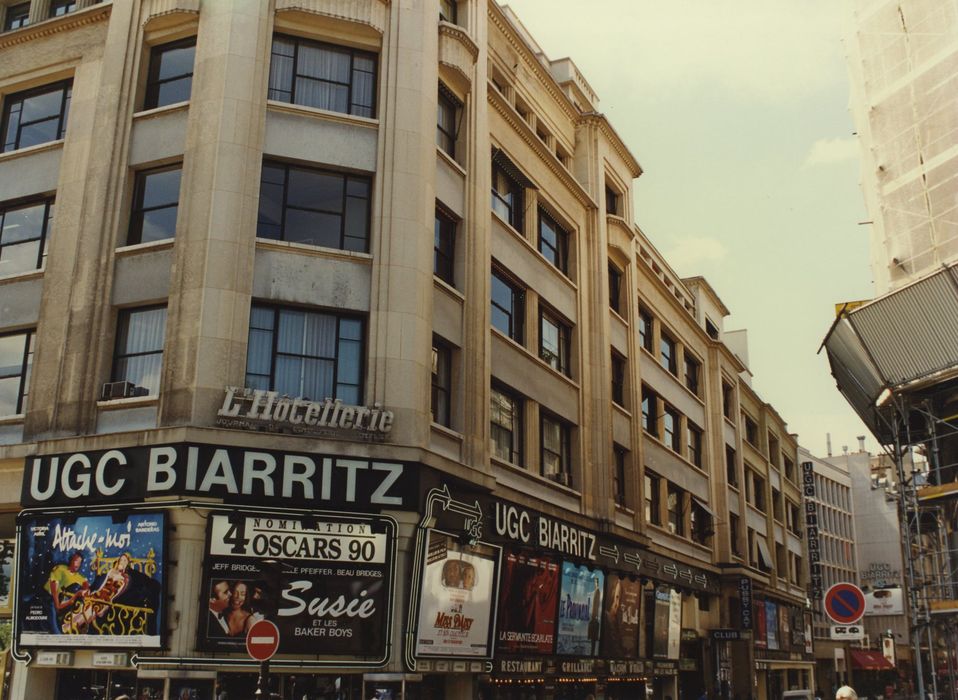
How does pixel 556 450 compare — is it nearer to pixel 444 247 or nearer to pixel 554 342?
pixel 554 342

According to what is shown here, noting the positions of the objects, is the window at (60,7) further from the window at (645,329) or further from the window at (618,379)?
the window at (645,329)

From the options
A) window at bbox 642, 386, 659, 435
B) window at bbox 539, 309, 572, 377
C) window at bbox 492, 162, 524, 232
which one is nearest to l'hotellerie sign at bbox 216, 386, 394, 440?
window at bbox 492, 162, 524, 232

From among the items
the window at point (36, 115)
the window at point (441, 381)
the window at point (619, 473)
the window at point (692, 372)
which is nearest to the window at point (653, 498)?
the window at point (619, 473)

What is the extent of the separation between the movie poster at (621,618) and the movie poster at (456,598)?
8847mm

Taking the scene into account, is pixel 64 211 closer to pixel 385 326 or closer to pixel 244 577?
pixel 385 326

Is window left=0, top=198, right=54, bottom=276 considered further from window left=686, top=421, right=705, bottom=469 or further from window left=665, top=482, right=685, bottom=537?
window left=686, top=421, right=705, bottom=469

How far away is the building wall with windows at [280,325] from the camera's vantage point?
20.9 meters

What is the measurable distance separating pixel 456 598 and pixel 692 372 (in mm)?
29153

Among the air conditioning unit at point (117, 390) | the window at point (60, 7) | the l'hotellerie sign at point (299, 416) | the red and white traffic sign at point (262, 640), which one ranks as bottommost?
the red and white traffic sign at point (262, 640)

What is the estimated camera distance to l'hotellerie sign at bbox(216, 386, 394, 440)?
69.2 ft

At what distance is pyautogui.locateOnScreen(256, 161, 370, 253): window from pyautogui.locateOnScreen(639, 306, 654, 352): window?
69.5 feet

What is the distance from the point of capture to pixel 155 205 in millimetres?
23984

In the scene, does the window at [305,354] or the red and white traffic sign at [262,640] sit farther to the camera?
the window at [305,354]

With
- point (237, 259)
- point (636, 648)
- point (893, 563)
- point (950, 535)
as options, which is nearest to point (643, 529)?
point (636, 648)
